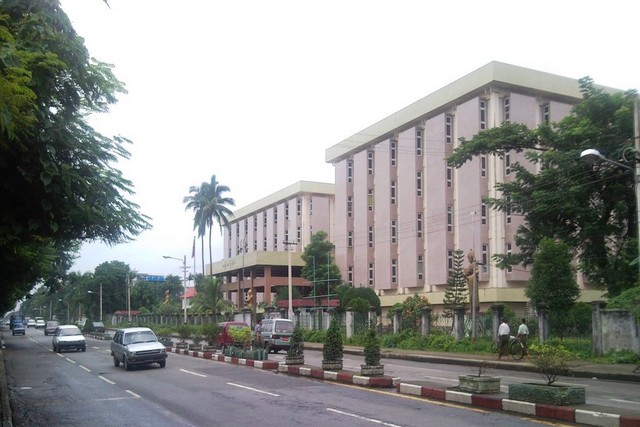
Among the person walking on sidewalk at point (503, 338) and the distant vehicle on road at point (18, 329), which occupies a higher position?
the person walking on sidewalk at point (503, 338)

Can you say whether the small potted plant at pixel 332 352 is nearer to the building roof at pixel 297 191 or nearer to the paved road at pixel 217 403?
the paved road at pixel 217 403

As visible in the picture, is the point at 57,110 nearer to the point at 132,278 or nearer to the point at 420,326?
the point at 420,326

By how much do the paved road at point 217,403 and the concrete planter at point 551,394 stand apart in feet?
2.15

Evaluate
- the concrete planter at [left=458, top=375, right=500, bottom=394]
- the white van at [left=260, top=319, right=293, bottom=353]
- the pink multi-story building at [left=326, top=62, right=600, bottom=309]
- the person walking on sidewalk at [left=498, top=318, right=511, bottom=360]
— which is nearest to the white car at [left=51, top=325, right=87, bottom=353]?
the white van at [left=260, top=319, right=293, bottom=353]

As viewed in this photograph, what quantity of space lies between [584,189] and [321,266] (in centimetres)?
3584

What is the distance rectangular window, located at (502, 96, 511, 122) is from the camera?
44469 mm

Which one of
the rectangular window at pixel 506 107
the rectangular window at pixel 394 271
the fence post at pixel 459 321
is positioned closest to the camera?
the fence post at pixel 459 321

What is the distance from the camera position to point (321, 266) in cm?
6209

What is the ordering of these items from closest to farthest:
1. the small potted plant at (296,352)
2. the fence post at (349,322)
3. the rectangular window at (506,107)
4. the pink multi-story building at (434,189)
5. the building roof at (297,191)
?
the small potted plant at (296,352) → the fence post at (349,322) → the rectangular window at (506,107) → the pink multi-story building at (434,189) → the building roof at (297,191)

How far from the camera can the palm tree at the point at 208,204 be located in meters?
63.0

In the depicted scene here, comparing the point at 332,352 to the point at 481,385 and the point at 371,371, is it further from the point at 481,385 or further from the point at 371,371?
the point at 481,385

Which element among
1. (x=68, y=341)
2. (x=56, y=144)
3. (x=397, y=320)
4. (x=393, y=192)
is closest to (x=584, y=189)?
(x=397, y=320)

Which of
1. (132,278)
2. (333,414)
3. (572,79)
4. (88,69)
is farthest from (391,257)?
(132,278)

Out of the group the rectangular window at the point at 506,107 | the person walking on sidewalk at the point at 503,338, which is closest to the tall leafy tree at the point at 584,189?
the person walking on sidewalk at the point at 503,338
